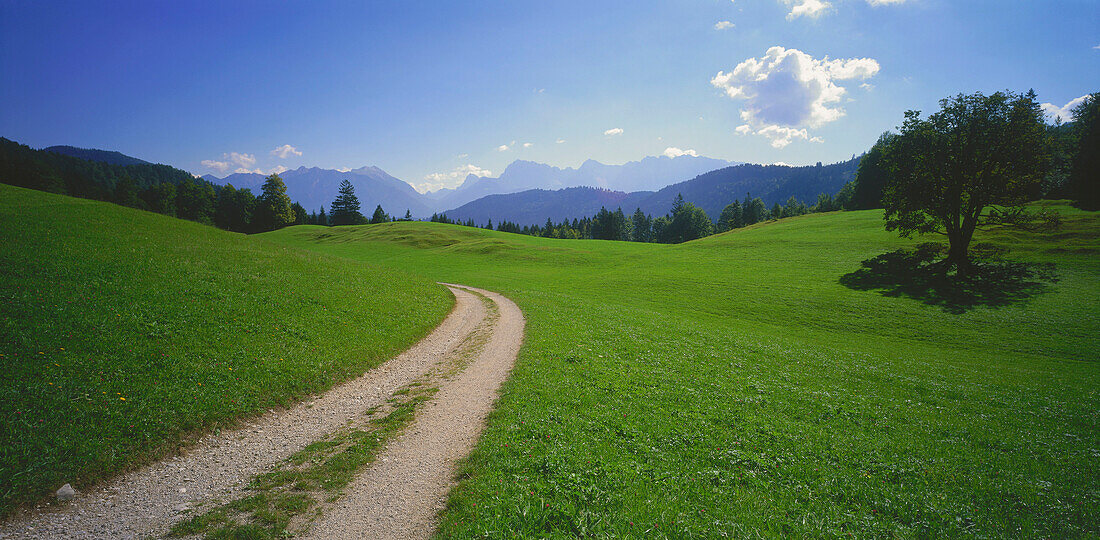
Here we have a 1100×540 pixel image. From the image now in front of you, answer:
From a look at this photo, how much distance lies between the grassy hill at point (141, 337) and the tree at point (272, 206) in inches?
3607

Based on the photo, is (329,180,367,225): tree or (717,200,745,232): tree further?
(717,200,745,232): tree

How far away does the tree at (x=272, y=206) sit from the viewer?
332 ft

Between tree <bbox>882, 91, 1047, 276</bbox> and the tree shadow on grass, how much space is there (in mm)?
1517

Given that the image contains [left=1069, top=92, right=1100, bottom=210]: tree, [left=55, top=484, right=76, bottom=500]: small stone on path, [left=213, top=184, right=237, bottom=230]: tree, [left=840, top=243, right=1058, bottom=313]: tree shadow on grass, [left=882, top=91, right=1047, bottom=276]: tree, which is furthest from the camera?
[left=213, top=184, right=237, bottom=230]: tree

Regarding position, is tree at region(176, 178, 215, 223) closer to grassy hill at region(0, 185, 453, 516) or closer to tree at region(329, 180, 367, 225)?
tree at region(329, 180, 367, 225)

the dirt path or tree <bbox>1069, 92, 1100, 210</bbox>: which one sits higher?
tree <bbox>1069, 92, 1100, 210</bbox>

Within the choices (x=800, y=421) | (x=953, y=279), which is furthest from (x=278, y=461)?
(x=953, y=279)

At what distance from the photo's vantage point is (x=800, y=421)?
1105 cm

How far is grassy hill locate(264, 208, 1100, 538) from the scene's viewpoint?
6805 mm

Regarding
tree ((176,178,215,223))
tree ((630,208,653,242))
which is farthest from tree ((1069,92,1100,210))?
tree ((176,178,215,223))

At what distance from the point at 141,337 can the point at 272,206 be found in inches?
4504

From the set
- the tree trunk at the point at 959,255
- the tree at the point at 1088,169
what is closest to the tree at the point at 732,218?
the tree at the point at 1088,169

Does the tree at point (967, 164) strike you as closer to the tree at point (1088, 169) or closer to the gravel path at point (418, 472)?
the tree at point (1088, 169)

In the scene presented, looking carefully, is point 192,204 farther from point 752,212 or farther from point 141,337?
point 752,212
